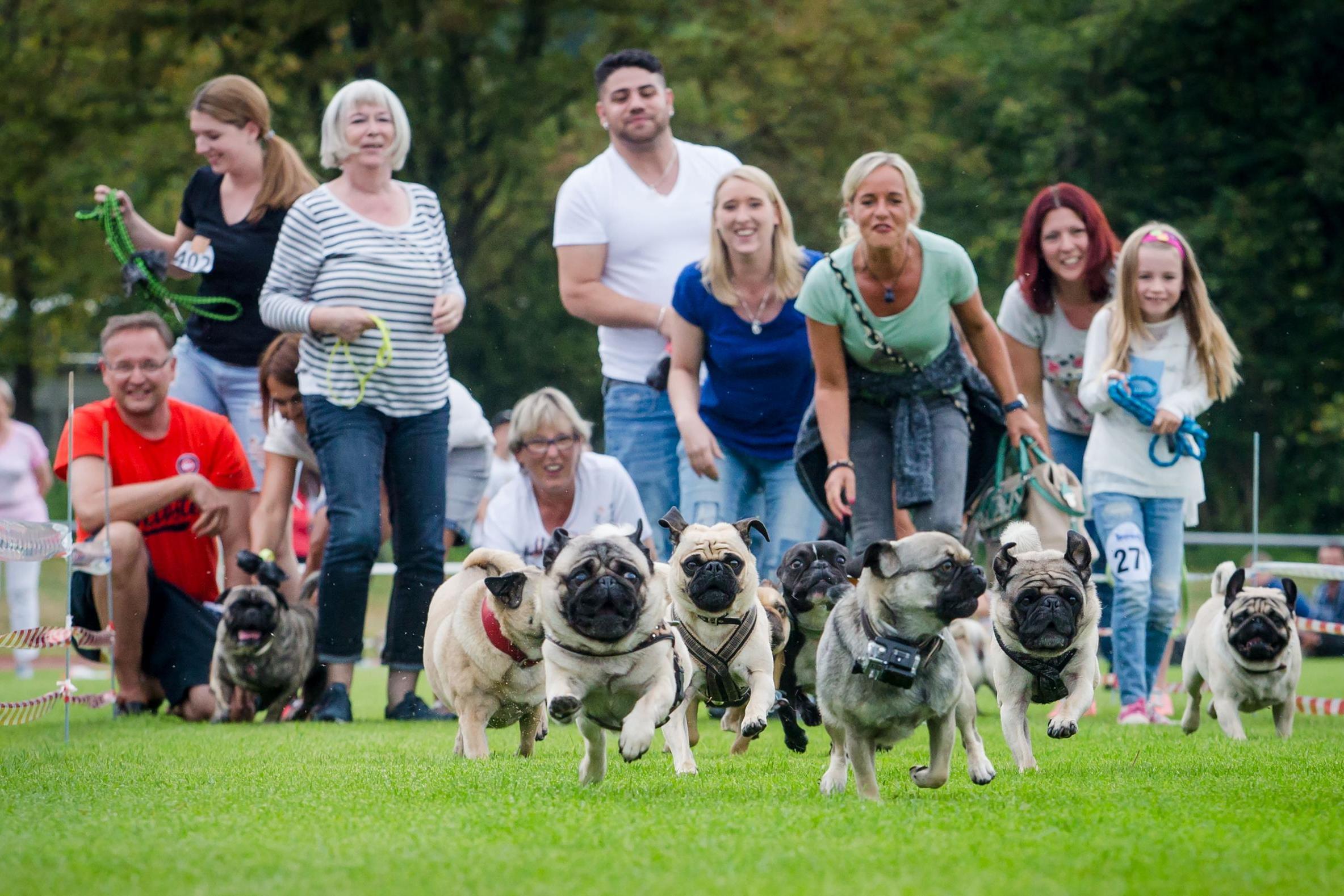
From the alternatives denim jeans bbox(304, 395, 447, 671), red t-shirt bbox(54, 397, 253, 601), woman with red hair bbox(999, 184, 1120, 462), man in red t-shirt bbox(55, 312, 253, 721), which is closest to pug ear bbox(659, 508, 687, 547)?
denim jeans bbox(304, 395, 447, 671)

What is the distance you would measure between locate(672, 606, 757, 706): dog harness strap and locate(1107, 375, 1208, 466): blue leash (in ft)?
9.94

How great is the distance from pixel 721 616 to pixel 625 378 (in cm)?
315

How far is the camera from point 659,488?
29.0ft

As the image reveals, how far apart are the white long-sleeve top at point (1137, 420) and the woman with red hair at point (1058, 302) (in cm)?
40

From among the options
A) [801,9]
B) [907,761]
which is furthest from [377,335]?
[801,9]

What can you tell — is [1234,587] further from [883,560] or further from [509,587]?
[509,587]

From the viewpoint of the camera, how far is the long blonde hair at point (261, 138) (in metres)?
9.07

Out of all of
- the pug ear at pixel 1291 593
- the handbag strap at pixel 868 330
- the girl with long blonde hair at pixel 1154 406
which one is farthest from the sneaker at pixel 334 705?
the pug ear at pixel 1291 593

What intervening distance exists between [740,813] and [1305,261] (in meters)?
25.8

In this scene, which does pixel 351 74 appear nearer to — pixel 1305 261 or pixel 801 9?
pixel 801 9

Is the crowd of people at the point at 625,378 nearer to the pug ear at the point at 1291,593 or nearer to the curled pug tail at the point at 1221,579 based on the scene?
the curled pug tail at the point at 1221,579

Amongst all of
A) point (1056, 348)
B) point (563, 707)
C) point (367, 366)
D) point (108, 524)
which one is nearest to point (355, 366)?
point (367, 366)

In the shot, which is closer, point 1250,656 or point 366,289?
point 1250,656

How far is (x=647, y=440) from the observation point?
8836 mm
